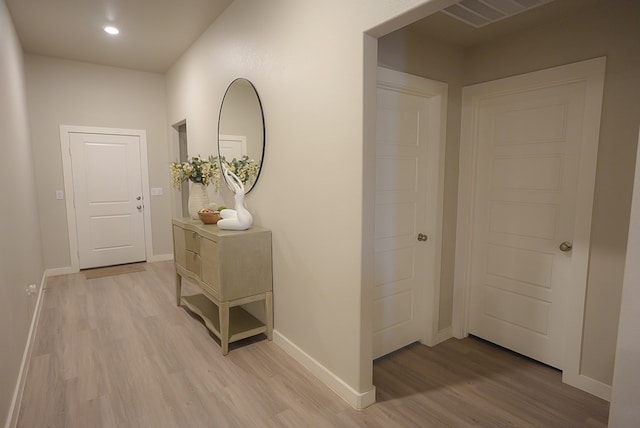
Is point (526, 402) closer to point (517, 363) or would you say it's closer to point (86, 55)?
point (517, 363)

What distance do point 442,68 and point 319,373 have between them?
7.75 feet

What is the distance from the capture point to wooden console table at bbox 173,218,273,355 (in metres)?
2.53

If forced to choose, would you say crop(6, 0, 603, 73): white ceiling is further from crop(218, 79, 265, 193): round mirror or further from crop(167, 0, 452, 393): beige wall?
crop(218, 79, 265, 193): round mirror

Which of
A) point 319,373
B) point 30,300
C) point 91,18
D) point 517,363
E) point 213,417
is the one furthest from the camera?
point 91,18

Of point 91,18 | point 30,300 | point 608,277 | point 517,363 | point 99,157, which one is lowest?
point 517,363

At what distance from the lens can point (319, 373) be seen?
229 cm

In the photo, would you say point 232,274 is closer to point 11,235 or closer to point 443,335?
point 11,235

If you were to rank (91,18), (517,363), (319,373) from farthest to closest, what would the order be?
(91,18) → (517,363) → (319,373)

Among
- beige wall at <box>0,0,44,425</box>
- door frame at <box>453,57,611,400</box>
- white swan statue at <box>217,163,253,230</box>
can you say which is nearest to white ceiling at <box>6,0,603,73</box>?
door frame at <box>453,57,611,400</box>

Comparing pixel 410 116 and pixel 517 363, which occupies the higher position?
pixel 410 116

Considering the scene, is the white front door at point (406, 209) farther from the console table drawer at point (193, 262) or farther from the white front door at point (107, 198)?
the white front door at point (107, 198)

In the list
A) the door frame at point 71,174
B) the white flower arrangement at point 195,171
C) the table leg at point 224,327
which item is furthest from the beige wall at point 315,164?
the door frame at point 71,174

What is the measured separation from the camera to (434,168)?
2701 millimetres

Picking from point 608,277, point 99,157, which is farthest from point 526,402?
point 99,157
